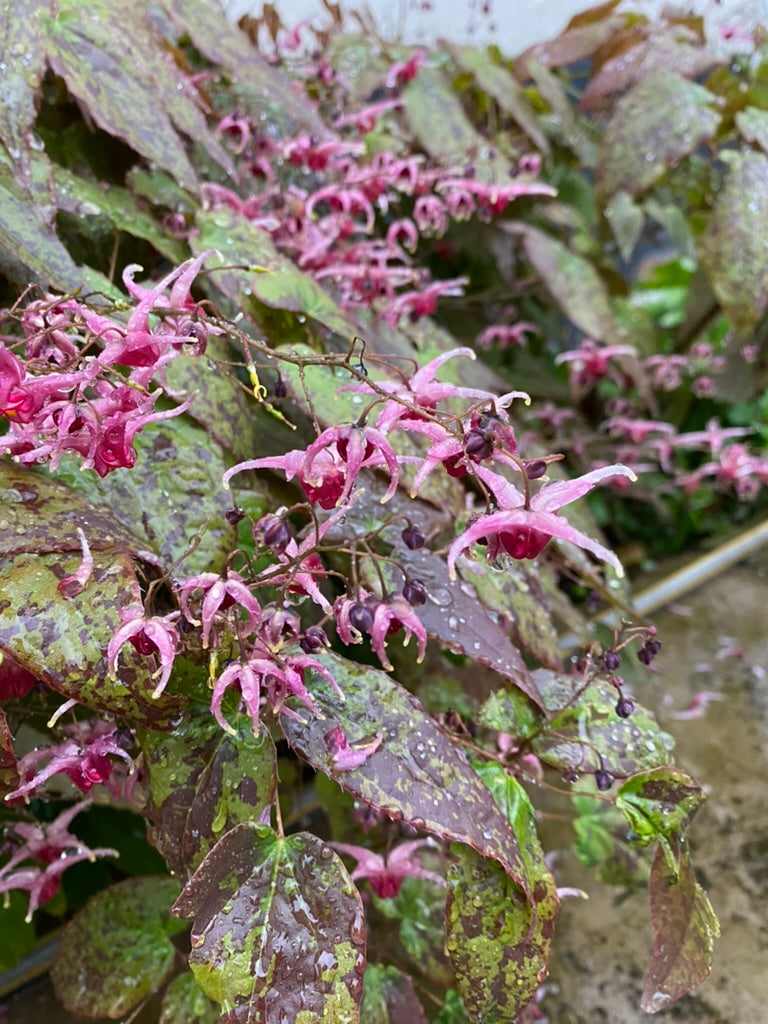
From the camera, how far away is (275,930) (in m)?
0.44

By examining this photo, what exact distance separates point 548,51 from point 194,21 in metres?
0.81

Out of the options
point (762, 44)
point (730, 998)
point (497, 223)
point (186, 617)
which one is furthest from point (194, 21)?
point (730, 998)

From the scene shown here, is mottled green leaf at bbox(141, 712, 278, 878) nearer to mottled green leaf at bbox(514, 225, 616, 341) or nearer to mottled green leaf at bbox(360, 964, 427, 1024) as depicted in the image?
mottled green leaf at bbox(360, 964, 427, 1024)

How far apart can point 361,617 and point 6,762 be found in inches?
8.5

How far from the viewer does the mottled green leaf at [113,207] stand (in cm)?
67

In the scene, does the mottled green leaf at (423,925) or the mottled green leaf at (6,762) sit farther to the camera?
the mottled green leaf at (423,925)

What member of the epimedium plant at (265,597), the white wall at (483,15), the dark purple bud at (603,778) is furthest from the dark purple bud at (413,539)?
the white wall at (483,15)

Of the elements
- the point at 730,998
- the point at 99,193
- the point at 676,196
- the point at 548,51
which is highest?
the point at 99,193

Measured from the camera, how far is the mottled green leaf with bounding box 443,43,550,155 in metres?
1.23

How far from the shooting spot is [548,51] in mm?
1425

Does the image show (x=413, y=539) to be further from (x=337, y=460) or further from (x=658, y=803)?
(x=658, y=803)

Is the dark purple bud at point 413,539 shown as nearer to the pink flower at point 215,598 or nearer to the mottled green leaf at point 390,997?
the pink flower at point 215,598

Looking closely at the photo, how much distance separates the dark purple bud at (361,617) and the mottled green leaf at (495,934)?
6.9 inches

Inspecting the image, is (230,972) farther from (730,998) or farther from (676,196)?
(676,196)
